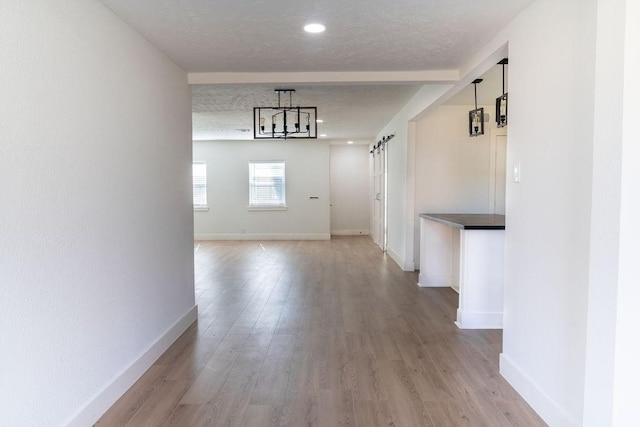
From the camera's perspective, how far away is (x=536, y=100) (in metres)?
2.13

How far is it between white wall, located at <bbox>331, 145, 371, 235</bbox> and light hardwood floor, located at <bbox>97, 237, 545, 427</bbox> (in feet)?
18.3

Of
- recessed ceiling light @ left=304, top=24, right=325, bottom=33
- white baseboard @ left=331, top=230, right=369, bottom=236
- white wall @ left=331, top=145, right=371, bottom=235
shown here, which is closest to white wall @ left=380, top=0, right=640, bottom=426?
recessed ceiling light @ left=304, top=24, right=325, bottom=33

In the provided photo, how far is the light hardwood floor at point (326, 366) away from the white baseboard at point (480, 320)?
0.10 meters

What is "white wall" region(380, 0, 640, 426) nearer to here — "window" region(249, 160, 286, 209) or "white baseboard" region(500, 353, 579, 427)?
"white baseboard" region(500, 353, 579, 427)

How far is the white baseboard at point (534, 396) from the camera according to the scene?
74.0 inches

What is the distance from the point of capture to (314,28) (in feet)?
8.09

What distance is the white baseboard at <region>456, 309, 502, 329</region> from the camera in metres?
3.37

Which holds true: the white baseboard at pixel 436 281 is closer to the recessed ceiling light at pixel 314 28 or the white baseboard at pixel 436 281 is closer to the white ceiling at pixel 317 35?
the white ceiling at pixel 317 35

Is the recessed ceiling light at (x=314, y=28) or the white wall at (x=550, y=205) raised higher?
the recessed ceiling light at (x=314, y=28)

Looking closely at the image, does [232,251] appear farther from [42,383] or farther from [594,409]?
[594,409]

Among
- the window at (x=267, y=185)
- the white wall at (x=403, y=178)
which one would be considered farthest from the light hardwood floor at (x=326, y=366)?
the window at (x=267, y=185)

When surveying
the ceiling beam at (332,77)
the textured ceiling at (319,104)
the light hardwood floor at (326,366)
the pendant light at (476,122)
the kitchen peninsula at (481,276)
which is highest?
the textured ceiling at (319,104)

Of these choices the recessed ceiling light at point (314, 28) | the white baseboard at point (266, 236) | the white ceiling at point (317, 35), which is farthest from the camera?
the white baseboard at point (266, 236)

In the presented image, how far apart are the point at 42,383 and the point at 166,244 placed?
143 centimetres
